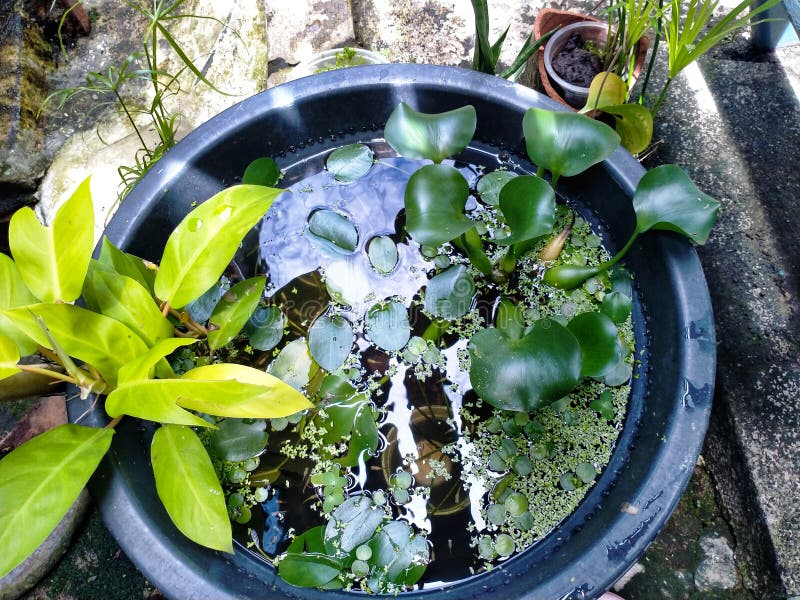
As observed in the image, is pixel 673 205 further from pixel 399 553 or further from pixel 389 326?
pixel 399 553

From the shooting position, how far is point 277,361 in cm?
133

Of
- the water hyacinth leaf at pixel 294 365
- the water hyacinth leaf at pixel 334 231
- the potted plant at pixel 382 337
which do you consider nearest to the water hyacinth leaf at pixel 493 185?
the potted plant at pixel 382 337

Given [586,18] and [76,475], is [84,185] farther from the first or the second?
[586,18]

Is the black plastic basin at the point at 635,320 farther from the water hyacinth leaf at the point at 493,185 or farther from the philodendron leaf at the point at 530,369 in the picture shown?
the philodendron leaf at the point at 530,369

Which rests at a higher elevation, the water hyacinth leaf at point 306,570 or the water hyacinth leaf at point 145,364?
the water hyacinth leaf at point 145,364

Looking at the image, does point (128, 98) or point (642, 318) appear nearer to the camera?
point (642, 318)

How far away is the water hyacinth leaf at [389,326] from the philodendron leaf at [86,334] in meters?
0.48

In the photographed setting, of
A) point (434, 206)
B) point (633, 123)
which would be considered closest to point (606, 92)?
point (633, 123)

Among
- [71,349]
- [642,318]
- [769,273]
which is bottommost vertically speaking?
[769,273]

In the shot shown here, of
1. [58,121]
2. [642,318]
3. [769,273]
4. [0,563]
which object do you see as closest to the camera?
[0,563]

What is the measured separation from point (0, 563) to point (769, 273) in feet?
5.78

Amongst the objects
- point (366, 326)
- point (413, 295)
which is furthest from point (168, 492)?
point (413, 295)

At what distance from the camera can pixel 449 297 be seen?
135 cm

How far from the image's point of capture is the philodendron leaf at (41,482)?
3.05 ft
